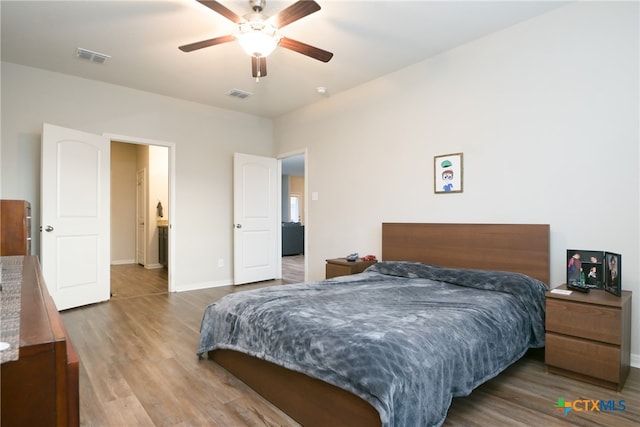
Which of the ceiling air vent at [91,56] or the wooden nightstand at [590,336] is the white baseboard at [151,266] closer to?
the ceiling air vent at [91,56]

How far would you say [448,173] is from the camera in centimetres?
353

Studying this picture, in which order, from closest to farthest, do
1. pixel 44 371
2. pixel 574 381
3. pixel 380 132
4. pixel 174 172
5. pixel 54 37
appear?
pixel 44 371
pixel 574 381
pixel 54 37
pixel 380 132
pixel 174 172

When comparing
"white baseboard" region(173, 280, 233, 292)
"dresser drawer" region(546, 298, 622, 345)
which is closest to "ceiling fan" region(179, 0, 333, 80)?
"dresser drawer" region(546, 298, 622, 345)

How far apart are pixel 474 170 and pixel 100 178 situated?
4171 mm

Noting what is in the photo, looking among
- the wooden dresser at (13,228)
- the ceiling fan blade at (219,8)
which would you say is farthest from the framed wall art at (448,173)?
the wooden dresser at (13,228)

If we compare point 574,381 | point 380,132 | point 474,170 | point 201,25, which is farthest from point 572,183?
point 201,25

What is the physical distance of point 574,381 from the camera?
225 centimetres

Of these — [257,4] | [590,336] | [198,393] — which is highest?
[257,4]

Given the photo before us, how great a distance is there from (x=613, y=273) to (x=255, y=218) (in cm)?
437

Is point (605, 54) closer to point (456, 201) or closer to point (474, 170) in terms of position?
point (474, 170)

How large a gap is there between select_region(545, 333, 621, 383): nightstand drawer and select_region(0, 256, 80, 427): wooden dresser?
8.63 feet

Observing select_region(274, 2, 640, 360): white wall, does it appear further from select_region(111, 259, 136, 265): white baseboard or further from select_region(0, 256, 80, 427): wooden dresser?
select_region(111, 259, 136, 265): white baseboard

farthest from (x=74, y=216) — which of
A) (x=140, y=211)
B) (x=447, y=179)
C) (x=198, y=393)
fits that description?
(x=447, y=179)

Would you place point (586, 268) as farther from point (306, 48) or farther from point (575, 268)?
point (306, 48)
